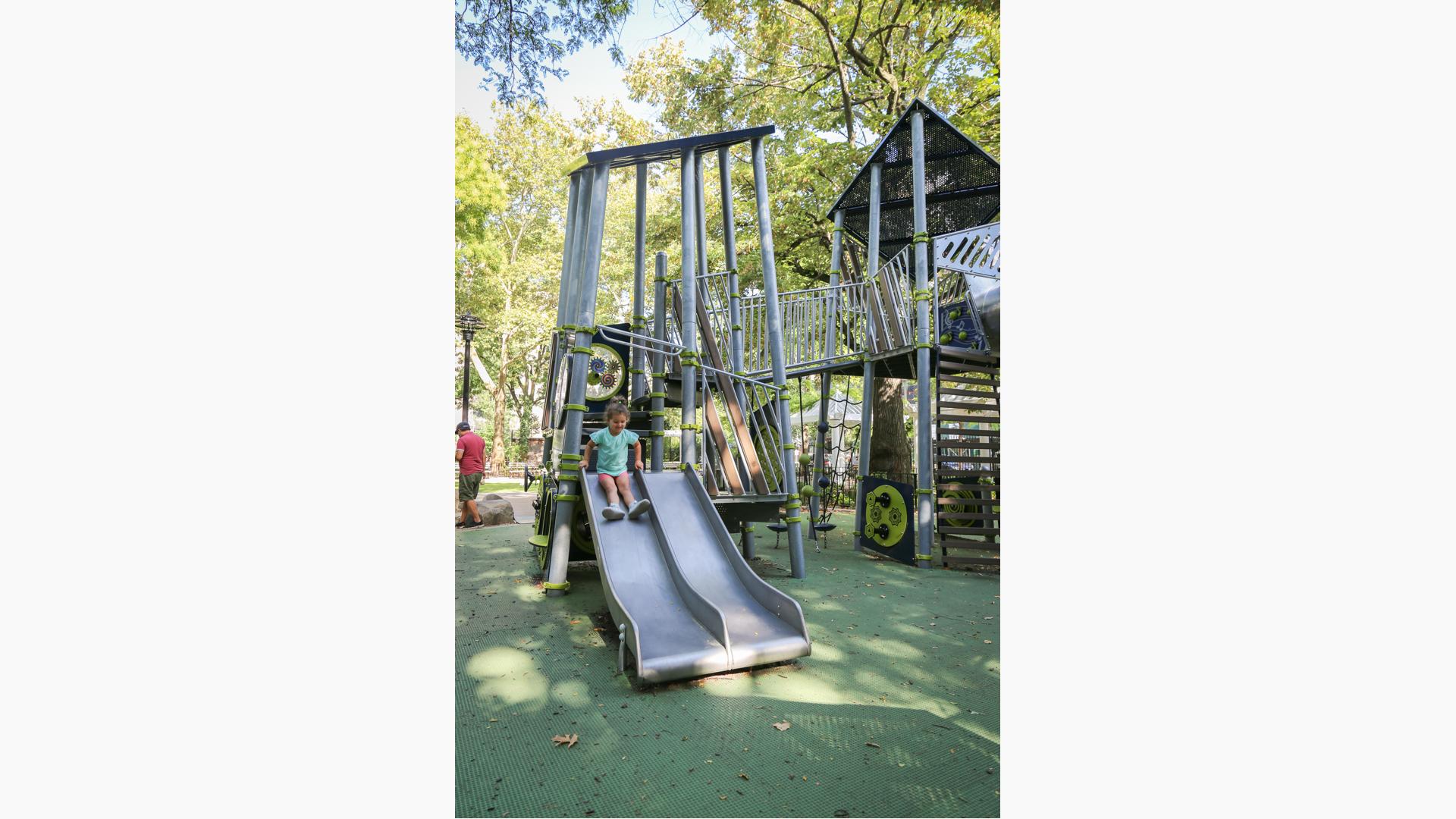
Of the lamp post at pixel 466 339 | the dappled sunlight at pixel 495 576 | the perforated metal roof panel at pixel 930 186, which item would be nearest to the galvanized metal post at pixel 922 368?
the perforated metal roof panel at pixel 930 186

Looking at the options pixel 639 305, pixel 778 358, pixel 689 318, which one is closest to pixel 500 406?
pixel 639 305

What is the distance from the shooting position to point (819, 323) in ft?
22.6

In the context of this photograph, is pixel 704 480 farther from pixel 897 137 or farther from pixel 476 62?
pixel 897 137

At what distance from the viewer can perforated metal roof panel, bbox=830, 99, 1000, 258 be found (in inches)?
255

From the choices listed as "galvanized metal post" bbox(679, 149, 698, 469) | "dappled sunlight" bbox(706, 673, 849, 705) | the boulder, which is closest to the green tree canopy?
"galvanized metal post" bbox(679, 149, 698, 469)

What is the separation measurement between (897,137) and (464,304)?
7836mm

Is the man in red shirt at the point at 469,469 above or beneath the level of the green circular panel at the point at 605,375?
beneath

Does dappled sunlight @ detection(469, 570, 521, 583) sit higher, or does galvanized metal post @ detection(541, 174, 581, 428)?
galvanized metal post @ detection(541, 174, 581, 428)

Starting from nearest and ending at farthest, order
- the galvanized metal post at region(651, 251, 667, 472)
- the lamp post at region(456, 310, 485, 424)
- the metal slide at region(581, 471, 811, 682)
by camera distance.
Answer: the metal slide at region(581, 471, 811, 682) → the galvanized metal post at region(651, 251, 667, 472) → the lamp post at region(456, 310, 485, 424)

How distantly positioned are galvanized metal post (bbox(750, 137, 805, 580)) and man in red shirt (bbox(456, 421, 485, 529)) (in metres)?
3.83

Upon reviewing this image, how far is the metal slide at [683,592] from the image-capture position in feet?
8.95

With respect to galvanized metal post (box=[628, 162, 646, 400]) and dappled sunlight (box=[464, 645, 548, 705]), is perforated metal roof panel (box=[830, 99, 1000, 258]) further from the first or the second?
dappled sunlight (box=[464, 645, 548, 705])

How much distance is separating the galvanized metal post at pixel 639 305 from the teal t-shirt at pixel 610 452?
1337mm

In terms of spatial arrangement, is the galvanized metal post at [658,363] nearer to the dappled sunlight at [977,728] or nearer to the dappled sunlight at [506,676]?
the dappled sunlight at [506,676]
